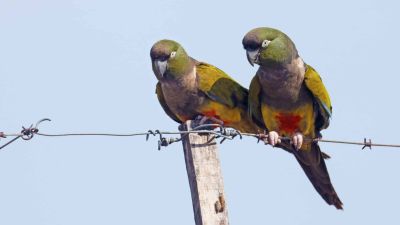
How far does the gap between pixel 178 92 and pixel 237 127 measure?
836 mm

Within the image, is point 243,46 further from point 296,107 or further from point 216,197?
point 216,197

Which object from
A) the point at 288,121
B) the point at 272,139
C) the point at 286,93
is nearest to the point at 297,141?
the point at 288,121

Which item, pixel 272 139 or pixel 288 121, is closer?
pixel 272 139

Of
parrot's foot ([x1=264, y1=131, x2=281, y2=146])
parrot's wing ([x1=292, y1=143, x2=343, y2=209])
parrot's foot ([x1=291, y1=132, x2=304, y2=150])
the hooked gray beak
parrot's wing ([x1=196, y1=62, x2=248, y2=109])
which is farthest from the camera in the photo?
the hooked gray beak

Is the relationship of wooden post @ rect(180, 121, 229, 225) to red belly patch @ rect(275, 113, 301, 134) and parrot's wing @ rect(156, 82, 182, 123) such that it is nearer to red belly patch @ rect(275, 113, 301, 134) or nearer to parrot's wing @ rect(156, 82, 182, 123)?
red belly patch @ rect(275, 113, 301, 134)

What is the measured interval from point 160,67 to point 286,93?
1.56 m

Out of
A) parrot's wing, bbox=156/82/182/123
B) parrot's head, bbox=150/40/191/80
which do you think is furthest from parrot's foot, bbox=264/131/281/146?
parrot's wing, bbox=156/82/182/123

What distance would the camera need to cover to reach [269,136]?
9102mm

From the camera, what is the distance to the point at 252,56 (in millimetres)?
10109

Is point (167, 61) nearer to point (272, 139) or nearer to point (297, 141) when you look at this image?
point (297, 141)

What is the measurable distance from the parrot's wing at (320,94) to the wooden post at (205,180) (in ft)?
10.2

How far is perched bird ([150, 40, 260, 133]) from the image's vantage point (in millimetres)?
10445

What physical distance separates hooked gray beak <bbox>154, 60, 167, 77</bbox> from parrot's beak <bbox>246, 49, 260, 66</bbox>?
1061 millimetres

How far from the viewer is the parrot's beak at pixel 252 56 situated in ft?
33.1
